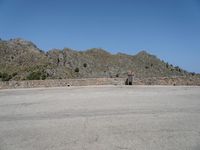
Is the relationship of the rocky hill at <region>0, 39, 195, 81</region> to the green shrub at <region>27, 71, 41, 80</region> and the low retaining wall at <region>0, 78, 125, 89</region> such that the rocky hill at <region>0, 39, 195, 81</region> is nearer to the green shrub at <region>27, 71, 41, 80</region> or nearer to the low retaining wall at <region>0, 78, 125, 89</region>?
the green shrub at <region>27, 71, 41, 80</region>

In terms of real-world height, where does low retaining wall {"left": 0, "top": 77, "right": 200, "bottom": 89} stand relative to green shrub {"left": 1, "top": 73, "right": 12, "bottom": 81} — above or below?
below

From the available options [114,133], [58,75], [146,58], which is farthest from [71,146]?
[146,58]

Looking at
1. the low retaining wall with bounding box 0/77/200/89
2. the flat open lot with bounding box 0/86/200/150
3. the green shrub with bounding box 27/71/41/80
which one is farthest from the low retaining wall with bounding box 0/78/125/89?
the green shrub with bounding box 27/71/41/80

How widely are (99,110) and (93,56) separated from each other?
65.5 meters

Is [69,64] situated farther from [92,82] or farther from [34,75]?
[92,82]

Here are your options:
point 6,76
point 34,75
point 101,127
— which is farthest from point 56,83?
point 6,76

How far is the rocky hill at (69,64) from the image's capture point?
2390 inches

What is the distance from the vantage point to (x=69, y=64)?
6600 centimetres

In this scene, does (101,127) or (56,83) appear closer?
(101,127)

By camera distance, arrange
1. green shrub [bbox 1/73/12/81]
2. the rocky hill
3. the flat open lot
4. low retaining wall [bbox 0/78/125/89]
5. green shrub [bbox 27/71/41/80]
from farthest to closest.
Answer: the rocky hill < green shrub [bbox 1/73/12/81] < green shrub [bbox 27/71/41/80] < low retaining wall [bbox 0/78/125/89] < the flat open lot

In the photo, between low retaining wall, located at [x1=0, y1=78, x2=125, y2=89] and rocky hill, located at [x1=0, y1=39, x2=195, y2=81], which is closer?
low retaining wall, located at [x1=0, y1=78, x2=125, y2=89]

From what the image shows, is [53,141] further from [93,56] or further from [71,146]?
[93,56]

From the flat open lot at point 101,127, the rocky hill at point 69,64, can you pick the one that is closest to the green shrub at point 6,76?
the rocky hill at point 69,64

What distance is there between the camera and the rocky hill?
2390 inches
